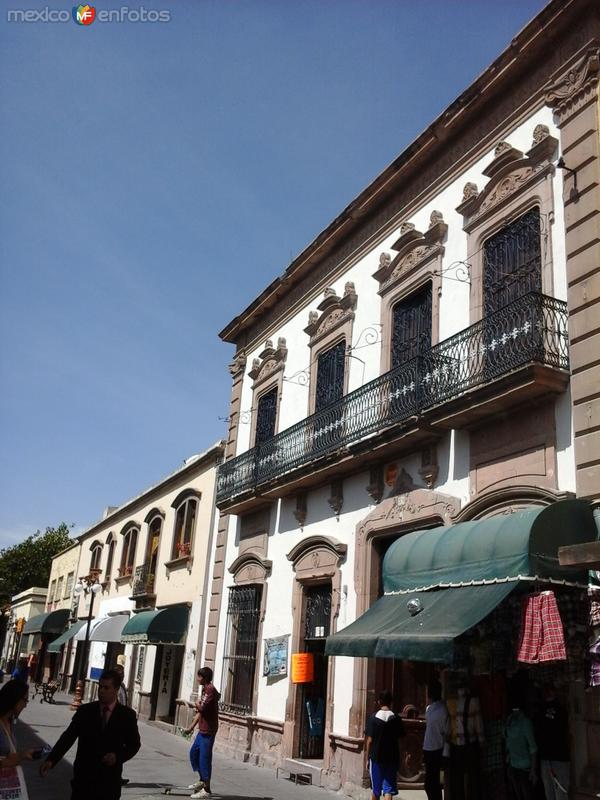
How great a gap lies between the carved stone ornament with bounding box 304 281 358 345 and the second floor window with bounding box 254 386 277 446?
2.07 metres

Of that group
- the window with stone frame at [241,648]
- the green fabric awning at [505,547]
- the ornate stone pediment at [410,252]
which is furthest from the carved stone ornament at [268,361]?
the green fabric awning at [505,547]

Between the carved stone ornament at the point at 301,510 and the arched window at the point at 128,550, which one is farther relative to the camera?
the arched window at the point at 128,550

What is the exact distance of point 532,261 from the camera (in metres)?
10.1

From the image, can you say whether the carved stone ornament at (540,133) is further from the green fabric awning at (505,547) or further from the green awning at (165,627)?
the green awning at (165,627)

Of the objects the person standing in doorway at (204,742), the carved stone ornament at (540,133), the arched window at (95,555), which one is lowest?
the person standing in doorway at (204,742)

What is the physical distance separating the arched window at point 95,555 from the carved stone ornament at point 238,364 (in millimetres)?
15444

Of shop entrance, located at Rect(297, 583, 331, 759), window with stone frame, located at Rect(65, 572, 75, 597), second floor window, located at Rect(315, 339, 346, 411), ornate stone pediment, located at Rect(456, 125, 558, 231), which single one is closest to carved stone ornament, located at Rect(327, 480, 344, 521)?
shop entrance, located at Rect(297, 583, 331, 759)

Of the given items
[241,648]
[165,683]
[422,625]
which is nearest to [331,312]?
[241,648]

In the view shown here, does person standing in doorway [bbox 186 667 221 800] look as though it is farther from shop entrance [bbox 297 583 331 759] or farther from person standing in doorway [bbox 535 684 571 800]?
person standing in doorway [bbox 535 684 571 800]

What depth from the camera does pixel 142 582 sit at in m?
23.7

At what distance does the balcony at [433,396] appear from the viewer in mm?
8977

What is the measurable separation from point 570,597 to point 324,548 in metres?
6.10

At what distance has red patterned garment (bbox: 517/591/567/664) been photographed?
7.02 meters

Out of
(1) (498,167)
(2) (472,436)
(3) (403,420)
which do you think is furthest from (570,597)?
(1) (498,167)
